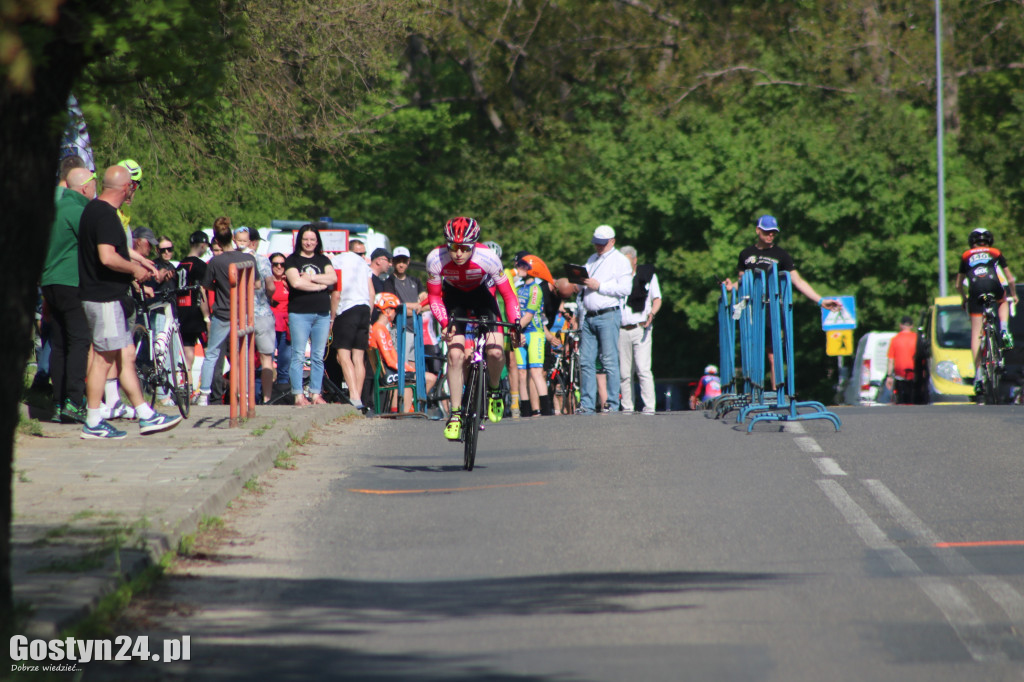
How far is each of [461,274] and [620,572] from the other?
4.94 metres

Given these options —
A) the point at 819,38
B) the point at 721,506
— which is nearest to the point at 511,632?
the point at 721,506

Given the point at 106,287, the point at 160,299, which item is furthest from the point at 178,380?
the point at 106,287

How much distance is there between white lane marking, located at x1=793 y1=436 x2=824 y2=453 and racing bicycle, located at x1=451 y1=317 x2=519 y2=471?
259 centimetres

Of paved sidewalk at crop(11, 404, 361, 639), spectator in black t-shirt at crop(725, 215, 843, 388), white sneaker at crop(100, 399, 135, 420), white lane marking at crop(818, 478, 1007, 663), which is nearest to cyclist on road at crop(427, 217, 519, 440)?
paved sidewalk at crop(11, 404, 361, 639)

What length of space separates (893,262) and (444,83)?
1524 centimetres

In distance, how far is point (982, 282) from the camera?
19016 mm

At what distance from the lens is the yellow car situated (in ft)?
73.8

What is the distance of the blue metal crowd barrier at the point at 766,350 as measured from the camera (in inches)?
565

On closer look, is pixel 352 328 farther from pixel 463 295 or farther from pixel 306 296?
pixel 463 295

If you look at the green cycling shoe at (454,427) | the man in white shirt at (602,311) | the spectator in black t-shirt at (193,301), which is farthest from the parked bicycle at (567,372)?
the green cycling shoe at (454,427)

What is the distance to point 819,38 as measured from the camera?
136 feet

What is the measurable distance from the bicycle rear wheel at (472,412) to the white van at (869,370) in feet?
57.9

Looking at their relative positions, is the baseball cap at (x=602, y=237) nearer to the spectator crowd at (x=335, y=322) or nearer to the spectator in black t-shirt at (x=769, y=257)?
the spectator crowd at (x=335, y=322)

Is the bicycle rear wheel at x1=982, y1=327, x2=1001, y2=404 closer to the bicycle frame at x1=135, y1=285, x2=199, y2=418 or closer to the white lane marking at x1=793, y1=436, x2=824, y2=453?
the white lane marking at x1=793, y1=436, x2=824, y2=453
